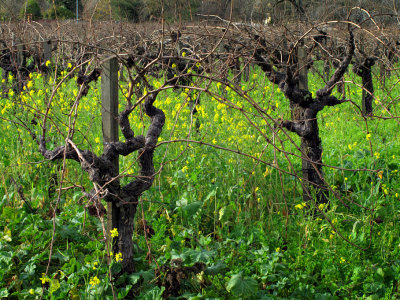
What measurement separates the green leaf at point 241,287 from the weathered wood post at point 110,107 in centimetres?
74

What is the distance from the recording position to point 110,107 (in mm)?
2656

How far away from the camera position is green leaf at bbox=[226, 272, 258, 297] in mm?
2475

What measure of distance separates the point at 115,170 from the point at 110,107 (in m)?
0.37

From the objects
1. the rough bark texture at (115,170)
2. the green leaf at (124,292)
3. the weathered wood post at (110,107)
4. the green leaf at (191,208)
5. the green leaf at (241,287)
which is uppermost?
the weathered wood post at (110,107)

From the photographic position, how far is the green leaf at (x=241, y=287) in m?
2.47

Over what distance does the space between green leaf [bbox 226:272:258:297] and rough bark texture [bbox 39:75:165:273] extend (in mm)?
660

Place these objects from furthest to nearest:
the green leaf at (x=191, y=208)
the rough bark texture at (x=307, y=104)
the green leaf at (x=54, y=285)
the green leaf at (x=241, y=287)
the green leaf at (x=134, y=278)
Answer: the rough bark texture at (x=307, y=104)
the green leaf at (x=191, y=208)
the green leaf at (x=134, y=278)
the green leaf at (x=241, y=287)
the green leaf at (x=54, y=285)

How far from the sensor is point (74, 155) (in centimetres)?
254

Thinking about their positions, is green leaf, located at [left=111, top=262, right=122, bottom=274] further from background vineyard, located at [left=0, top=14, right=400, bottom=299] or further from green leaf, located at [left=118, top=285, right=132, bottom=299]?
green leaf, located at [left=118, top=285, right=132, bottom=299]

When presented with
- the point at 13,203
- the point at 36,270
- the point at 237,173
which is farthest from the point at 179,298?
the point at 13,203

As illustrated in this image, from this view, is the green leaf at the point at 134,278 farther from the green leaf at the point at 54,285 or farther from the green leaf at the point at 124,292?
the green leaf at the point at 54,285

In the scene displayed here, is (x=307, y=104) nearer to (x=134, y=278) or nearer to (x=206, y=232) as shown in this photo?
(x=206, y=232)

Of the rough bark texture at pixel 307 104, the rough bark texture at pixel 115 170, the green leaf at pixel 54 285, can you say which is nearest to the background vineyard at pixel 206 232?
the green leaf at pixel 54 285

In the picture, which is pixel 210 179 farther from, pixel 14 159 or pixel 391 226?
pixel 14 159
